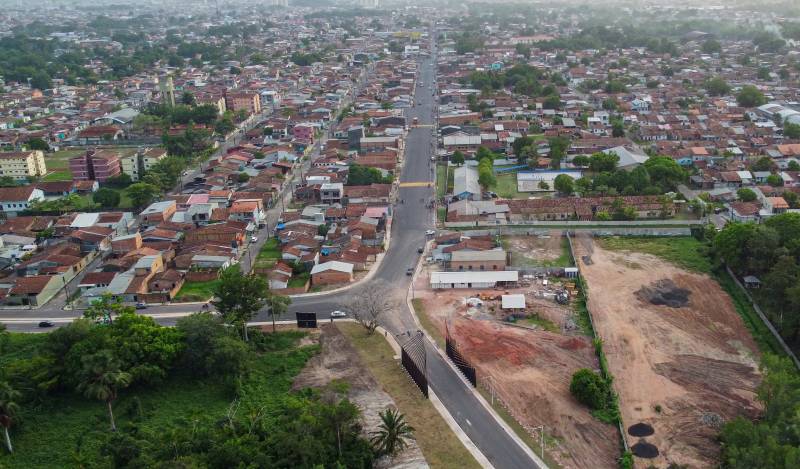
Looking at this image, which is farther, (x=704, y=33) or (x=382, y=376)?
(x=704, y=33)

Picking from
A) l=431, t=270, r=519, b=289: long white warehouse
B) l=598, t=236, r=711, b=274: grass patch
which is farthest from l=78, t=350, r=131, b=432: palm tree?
l=598, t=236, r=711, b=274: grass patch

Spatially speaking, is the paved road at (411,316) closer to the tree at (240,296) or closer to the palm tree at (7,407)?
the tree at (240,296)

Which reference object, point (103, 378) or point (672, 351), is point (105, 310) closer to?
point (103, 378)

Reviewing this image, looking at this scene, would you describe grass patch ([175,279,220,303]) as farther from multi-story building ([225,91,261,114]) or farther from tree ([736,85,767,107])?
tree ([736,85,767,107])

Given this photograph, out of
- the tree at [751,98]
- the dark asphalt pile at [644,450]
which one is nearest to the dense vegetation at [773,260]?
the dark asphalt pile at [644,450]

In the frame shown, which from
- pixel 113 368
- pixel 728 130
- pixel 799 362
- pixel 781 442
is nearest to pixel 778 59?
pixel 728 130

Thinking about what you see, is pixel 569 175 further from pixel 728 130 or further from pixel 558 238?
pixel 728 130
